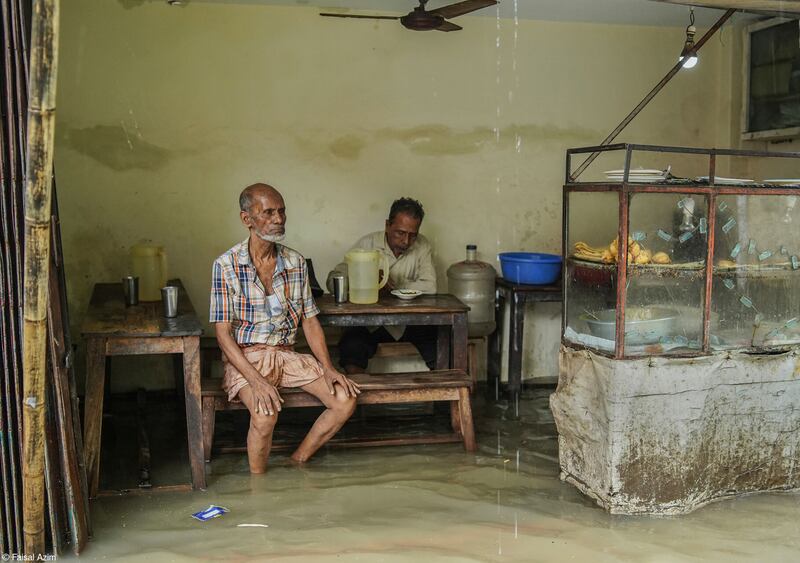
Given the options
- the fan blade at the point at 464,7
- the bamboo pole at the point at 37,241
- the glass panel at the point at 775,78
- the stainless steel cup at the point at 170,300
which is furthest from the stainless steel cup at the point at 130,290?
the glass panel at the point at 775,78

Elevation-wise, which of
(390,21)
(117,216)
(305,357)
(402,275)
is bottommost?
(305,357)

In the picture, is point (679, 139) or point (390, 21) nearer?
point (390, 21)

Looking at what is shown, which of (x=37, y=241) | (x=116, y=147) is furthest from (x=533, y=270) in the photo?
(x=37, y=241)

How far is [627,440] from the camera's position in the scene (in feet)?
12.2

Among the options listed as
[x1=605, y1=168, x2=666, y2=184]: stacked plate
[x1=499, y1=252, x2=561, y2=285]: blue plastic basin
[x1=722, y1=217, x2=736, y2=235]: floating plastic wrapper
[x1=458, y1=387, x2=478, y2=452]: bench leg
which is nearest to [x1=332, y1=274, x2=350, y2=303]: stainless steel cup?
[x1=458, y1=387, x2=478, y2=452]: bench leg

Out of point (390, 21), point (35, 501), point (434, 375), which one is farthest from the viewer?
point (390, 21)

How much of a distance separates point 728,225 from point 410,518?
2099 millimetres

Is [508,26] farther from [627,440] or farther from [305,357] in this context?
[627,440]

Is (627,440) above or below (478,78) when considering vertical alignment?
below

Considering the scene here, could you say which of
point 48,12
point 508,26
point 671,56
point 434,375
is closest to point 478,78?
point 508,26

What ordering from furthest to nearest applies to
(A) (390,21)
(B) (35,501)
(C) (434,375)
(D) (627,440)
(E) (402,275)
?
(A) (390,21) < (E) (402,275) < (C) (434,375) < (D) (627,440) < (B) (35,501)

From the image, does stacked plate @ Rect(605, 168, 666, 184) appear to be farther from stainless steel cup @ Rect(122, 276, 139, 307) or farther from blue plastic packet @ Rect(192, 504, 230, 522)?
stainless steel cup @ Rect(122, 276, 139, 307)

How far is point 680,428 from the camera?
378 cm

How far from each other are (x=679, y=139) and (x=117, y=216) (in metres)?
4.61
